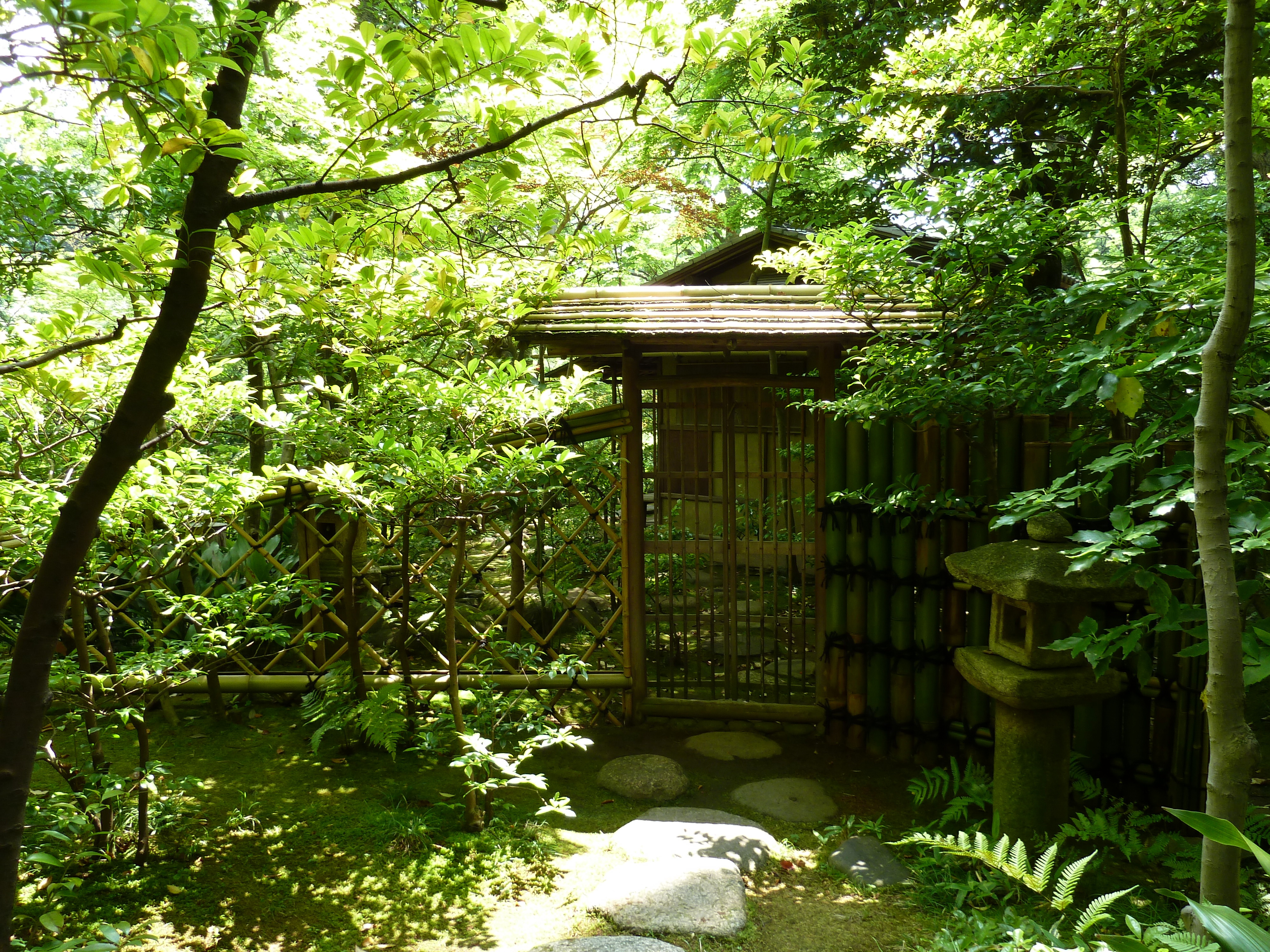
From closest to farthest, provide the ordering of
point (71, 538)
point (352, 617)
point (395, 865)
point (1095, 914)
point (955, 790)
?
point (71, 538), point (1095, 914), point (395, 865), point (955, 790), point (352, 617)

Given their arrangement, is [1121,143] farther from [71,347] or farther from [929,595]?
[71,347]

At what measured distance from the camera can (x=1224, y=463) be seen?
5.35 feet

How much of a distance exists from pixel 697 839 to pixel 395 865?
136 cm

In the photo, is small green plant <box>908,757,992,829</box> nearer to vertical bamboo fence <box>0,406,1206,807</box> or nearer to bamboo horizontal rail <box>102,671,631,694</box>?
vertical bamboo fence <box>0,406,1206,807</box>

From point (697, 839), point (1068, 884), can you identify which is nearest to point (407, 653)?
point (697, 839)

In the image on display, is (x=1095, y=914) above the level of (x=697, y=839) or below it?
above

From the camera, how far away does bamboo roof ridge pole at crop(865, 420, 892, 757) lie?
4543mm

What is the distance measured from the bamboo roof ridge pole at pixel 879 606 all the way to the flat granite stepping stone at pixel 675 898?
180 centimetres

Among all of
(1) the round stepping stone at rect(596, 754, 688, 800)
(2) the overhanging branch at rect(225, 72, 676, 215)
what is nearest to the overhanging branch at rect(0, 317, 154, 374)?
(2) the overhanging branch at rect(225, 72, 676, 215)

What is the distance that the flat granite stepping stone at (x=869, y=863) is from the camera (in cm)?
331

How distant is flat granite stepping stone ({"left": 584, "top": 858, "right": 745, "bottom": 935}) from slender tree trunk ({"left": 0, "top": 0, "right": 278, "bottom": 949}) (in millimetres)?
2095

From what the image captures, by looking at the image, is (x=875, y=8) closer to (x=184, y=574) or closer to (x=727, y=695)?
(x=727, y=695)

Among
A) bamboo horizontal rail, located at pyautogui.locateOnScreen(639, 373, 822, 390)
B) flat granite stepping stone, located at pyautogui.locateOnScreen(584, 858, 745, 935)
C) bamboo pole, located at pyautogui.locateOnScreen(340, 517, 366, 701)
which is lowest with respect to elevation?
flat granite stepping stone, located at pyautogui.locateOnScreen(584, 858, 745, 935)

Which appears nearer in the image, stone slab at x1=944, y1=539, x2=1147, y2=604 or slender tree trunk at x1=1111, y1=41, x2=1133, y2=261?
stone slab at x1=944, y1=539, x2=1147, y2=604
